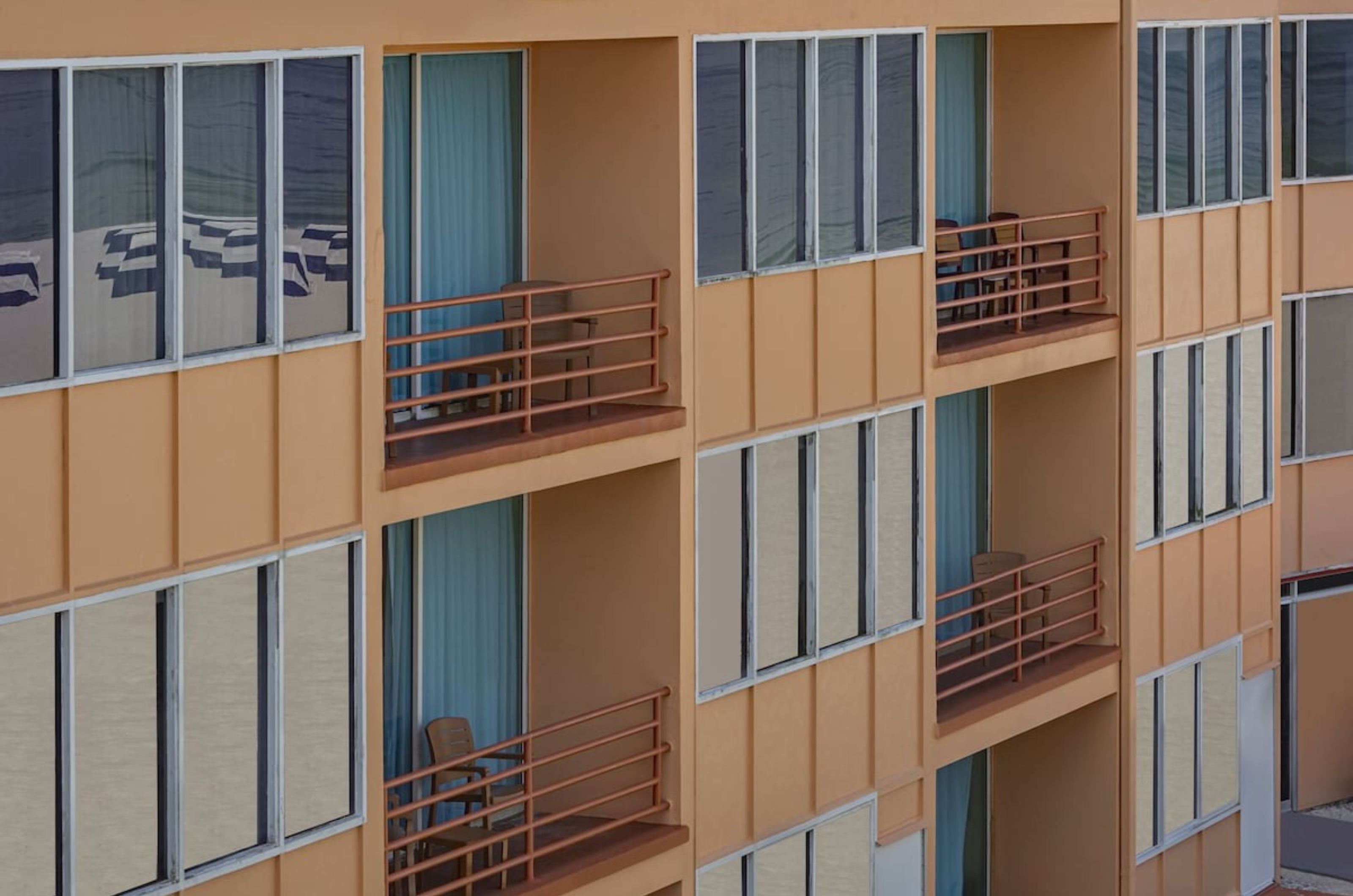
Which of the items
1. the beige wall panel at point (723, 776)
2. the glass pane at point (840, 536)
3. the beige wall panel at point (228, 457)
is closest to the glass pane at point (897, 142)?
the glass pane at point (840, 536)

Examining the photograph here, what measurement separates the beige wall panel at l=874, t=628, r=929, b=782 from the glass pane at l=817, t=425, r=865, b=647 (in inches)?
20.1

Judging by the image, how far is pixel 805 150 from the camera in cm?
1978

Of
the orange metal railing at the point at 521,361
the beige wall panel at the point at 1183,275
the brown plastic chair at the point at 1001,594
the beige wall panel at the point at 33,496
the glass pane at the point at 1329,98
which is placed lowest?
the brown plastic chair at the point at 1001,594

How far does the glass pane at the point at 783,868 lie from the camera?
19.8m

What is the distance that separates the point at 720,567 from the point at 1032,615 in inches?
250

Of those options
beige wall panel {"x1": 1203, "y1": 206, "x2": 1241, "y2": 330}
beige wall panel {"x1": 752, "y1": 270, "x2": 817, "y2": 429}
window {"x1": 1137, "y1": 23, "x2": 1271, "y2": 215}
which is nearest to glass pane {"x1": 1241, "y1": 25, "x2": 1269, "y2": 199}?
window {"x1": 1137, "y1": 23, "x2": 1271, "y2": 215}

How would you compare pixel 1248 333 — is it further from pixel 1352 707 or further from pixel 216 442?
pixel 216 442

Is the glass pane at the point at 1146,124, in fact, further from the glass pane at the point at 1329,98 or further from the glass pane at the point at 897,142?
the glass pane at the point at 1329,98

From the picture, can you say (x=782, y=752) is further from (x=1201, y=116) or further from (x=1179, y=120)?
(x=1201, y=116)

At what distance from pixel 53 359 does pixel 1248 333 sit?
1686cm

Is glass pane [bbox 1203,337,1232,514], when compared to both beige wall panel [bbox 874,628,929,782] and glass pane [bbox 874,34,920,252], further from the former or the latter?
glass pane [bbox 874,34,920,252]

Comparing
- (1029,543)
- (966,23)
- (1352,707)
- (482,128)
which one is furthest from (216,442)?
(1352,707)

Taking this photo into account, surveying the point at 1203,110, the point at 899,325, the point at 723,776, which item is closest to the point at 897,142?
the point at 899,325

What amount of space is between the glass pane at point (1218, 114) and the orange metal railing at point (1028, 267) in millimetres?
2067
